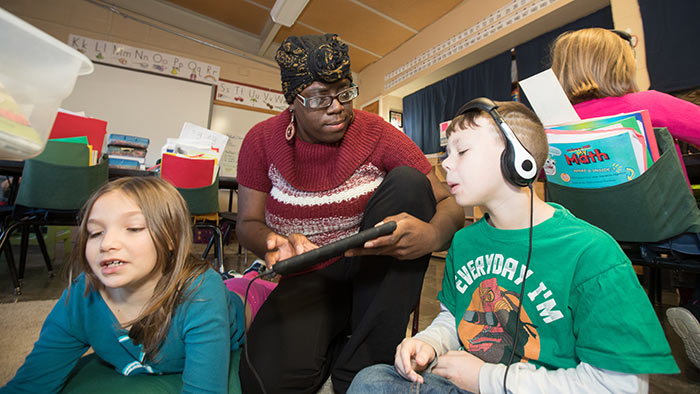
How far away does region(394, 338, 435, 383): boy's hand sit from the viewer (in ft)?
1.66

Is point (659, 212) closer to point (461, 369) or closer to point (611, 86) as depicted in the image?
point (611, 86)

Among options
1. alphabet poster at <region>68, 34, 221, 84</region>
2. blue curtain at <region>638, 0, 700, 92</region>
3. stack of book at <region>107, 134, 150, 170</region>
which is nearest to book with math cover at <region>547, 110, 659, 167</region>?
blue curtain at <region>638, 0, 700, 92</region>

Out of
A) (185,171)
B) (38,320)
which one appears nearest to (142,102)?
(185,171)

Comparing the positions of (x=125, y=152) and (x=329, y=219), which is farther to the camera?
(x=125, y=152)

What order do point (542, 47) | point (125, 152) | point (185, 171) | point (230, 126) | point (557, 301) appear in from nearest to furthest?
point (557, 301)
point (185, 171)
point (125, 152)
point (542, 47)
point (230, 126)

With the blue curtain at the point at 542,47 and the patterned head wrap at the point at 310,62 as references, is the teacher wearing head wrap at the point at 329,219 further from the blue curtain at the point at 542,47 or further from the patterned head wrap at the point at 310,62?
the blue curtain at the point at 542,47

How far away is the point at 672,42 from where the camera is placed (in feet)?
6.95

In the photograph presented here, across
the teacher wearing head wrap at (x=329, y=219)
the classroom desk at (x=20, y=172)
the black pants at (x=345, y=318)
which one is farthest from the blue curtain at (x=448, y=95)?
the black pants at (x=345, y=318)

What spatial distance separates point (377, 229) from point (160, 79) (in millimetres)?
4696

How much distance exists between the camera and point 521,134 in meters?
0.59

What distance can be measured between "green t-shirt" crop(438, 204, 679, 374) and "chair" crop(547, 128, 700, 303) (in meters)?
0.52

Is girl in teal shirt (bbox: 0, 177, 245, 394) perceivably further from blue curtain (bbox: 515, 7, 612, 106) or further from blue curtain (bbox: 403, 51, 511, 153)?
blue curtain (bbox: 403, 51, 511, 153)

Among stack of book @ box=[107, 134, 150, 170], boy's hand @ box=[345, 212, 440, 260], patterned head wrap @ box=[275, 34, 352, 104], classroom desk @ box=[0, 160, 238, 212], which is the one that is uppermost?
stack of book @ box=[107, 134, 150, 170]

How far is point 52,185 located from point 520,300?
199 cm
